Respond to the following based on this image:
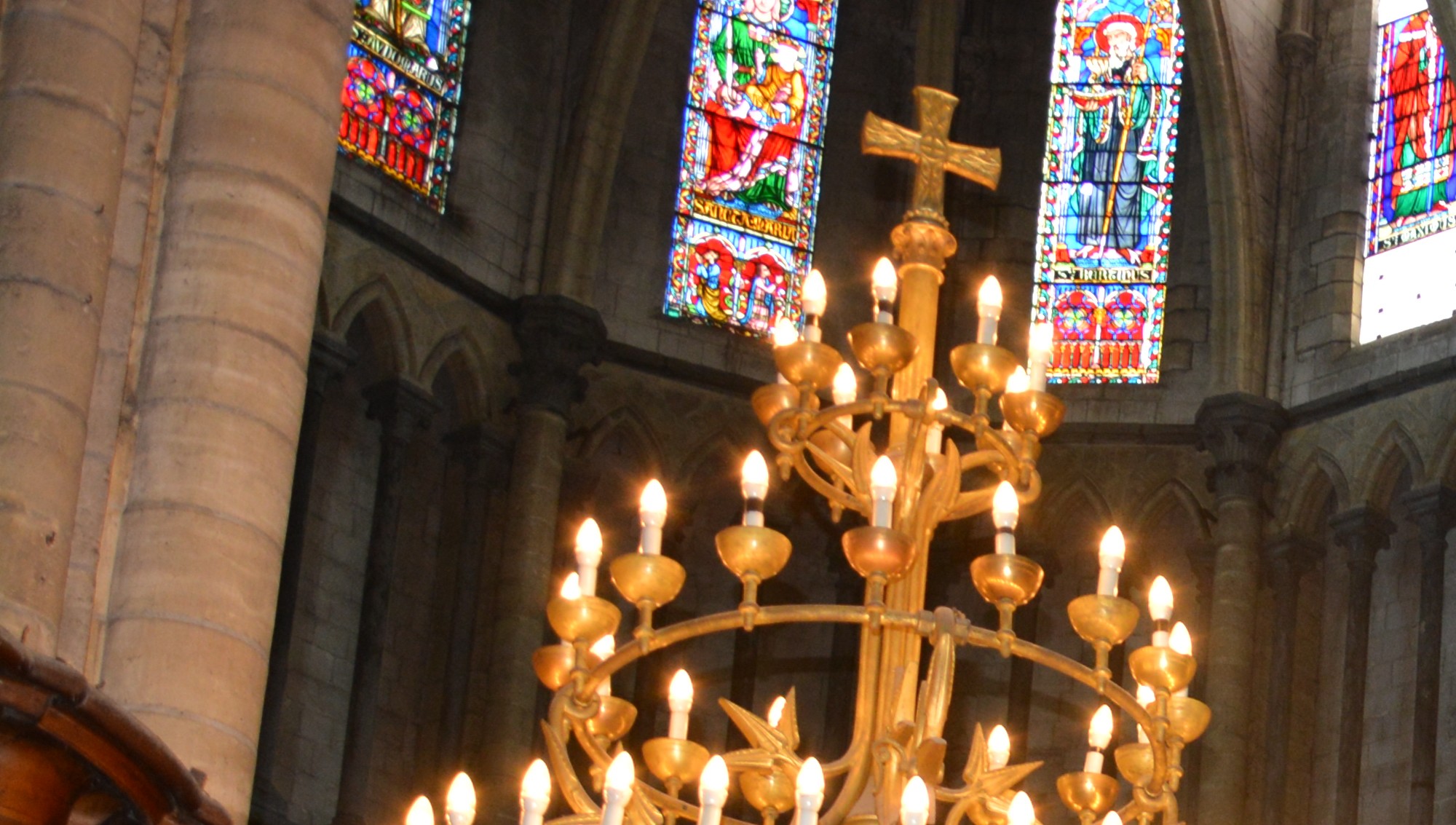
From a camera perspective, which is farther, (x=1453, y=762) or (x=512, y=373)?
(x=512, y=373)

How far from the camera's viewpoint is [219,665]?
6.91 m

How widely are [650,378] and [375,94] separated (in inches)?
84.3

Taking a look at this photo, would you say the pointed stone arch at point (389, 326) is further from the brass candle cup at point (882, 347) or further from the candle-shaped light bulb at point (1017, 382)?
Result: the brass candle cup at point (882, 347)

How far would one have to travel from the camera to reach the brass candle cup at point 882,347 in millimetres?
7277

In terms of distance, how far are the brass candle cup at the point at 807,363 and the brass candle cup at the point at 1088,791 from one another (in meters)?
1.24

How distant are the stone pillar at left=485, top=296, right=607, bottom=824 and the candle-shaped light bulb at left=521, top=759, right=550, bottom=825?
25.1 ft

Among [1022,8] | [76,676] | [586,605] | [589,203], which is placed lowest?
[76,676]

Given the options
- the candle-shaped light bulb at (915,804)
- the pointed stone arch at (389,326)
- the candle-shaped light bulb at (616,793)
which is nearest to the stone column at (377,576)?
the pointed stone arch at (389,326)

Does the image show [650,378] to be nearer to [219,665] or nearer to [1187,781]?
[1187,781]

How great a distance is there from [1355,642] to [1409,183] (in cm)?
274

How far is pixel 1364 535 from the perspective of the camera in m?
14.8

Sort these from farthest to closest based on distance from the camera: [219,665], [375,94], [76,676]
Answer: [375,94]
[219,665]
[76,676]

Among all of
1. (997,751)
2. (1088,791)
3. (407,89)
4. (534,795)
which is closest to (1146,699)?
(1088,791)

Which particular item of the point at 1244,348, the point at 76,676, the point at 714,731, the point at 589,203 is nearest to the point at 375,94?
the point at 589,203
